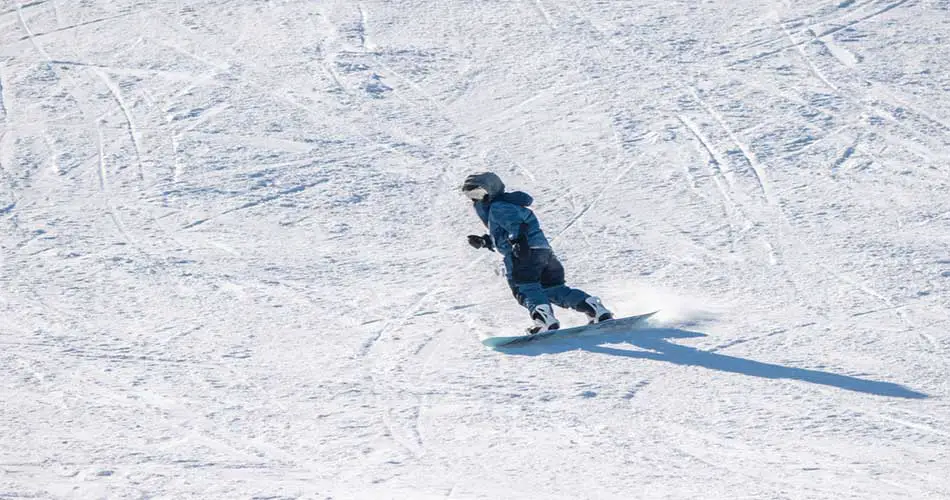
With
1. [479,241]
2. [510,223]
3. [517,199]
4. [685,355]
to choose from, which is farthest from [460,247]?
[685,355]

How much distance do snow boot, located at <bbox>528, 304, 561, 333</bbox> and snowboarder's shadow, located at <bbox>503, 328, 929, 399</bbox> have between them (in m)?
0.09

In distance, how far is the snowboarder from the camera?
8.06m

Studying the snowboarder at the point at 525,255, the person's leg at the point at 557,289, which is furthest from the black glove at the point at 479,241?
the person's leg at the point at 557,289

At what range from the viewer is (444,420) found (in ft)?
21.9

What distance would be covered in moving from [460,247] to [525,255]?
6.06ft

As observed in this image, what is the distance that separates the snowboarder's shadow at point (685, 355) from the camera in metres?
7.01

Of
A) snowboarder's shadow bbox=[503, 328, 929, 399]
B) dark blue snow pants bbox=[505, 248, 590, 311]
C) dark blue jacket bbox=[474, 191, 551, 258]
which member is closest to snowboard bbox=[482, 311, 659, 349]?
snowboarder's shadow bbox=[503, 328, 929, 399]

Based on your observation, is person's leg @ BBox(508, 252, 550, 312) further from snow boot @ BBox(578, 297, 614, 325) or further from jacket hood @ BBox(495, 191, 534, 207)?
jacket hood @ BBox(495, 191, 534, 207)

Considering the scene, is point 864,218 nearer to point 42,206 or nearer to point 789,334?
point 789,334

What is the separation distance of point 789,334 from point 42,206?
20.7 feet

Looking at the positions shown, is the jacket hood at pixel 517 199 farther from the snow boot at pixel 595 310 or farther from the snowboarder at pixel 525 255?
the snow boot at pixel 595 310

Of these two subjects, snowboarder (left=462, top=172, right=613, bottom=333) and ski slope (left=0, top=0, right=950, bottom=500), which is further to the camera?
snowboarder (left=462, top=172, right=613, bottom=333)

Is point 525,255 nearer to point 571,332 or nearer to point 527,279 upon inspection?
point 527,279

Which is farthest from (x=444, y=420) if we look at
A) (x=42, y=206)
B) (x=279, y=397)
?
(x=42, y=206)
